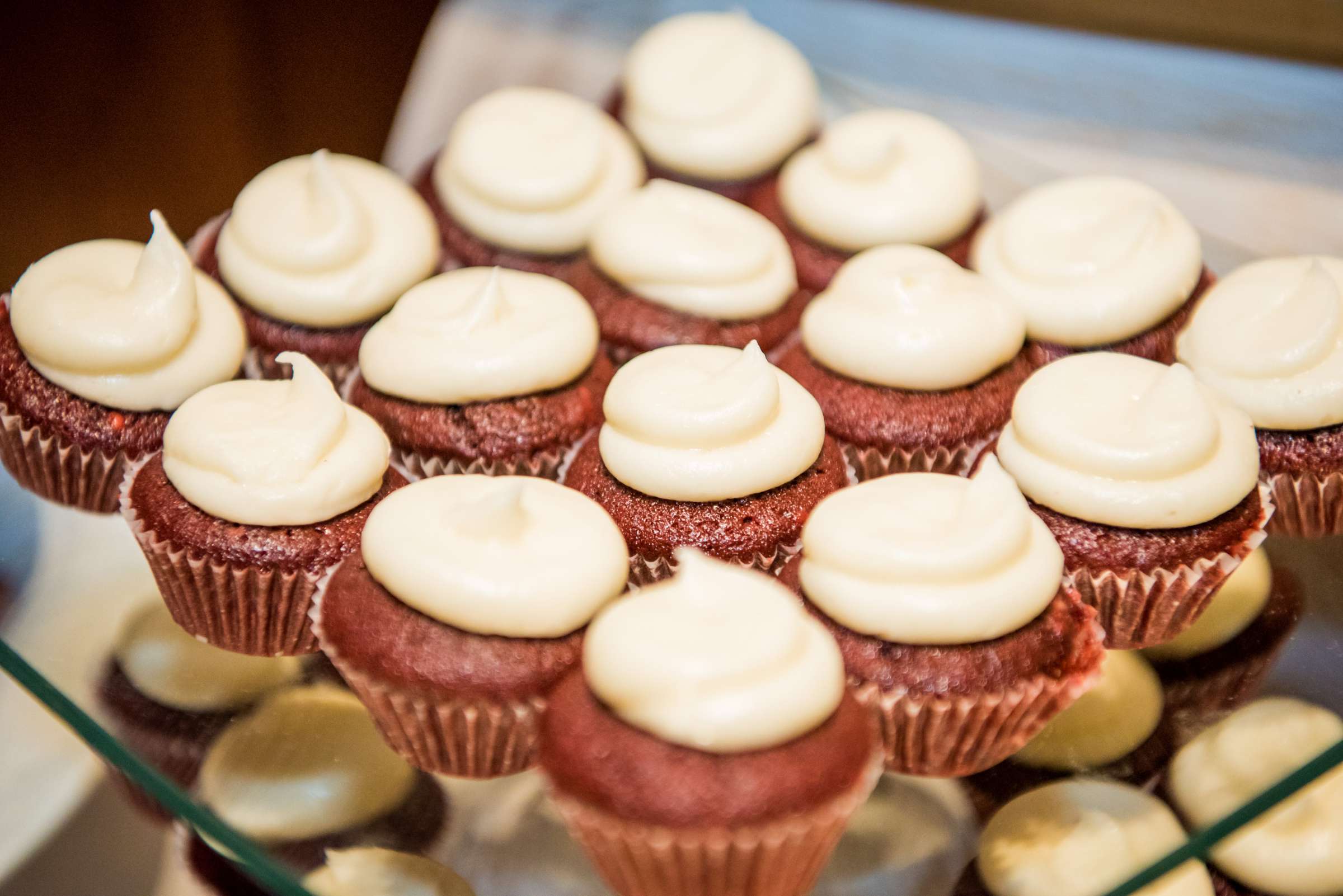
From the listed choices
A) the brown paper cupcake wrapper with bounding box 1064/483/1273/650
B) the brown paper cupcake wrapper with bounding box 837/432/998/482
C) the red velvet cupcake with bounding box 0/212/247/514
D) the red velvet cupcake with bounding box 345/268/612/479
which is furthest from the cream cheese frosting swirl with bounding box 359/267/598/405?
the brown paper cupcake wrapper with bounding box 1064/483/1273/650

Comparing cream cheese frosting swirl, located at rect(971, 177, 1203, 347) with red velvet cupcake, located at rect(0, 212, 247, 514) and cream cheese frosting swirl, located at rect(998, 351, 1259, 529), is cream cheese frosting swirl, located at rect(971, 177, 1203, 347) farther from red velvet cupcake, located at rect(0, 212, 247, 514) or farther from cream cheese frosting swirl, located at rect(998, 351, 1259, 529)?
red velvet cupcake, located at rect(0, 212, 247, 514)

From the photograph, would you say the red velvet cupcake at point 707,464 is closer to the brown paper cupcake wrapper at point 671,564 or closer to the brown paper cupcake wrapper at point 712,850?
the brown paper cupcake wrapper at point 671,564

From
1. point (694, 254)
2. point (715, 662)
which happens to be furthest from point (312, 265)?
point (715, 662)

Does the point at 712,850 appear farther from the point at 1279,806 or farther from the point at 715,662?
the point at 1279,806

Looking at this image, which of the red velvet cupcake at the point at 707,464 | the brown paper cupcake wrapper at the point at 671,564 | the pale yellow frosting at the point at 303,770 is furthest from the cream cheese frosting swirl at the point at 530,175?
the pale yellow frosting at the point at 303,770

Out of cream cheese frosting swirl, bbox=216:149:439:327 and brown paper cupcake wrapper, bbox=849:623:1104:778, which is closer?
brown paper cupcake wrapper, bbox=849:623:1104:778

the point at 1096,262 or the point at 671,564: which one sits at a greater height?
the point at 1096,262
